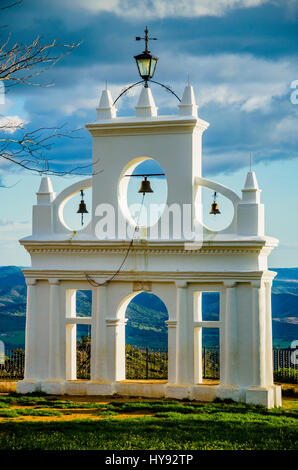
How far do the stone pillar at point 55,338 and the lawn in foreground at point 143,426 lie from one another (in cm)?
97

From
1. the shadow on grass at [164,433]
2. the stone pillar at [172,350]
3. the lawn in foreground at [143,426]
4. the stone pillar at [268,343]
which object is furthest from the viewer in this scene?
the stone pillar at [172,350]

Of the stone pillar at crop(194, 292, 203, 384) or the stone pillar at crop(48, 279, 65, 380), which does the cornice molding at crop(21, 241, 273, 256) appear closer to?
the stone pillar at crop(48, 279, 65, 380)

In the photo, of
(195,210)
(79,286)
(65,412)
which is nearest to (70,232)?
(79,286)

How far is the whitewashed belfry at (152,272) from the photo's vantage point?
2208 cm

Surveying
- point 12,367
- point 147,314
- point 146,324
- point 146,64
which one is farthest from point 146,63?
point 147,314

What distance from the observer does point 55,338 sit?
76.7 feet

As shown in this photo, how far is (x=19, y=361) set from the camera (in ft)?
92.4

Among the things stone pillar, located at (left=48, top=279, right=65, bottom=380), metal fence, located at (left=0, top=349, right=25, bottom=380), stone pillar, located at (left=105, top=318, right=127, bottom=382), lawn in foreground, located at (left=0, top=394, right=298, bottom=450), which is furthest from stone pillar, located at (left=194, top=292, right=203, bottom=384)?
metal fence, located at (left=0, top=349, right=25, bottom=380)

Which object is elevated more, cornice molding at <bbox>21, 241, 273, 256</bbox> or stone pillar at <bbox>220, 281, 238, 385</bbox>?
cornice molding at <bbox>21, 241, 273, 256</bbox>

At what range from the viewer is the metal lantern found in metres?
22.8


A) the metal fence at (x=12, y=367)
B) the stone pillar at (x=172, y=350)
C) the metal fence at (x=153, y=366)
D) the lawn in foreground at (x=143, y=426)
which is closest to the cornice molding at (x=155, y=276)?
the stone pillar at (x=172, y=350)

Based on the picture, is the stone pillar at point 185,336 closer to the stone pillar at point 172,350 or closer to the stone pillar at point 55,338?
the stone pillar at point 172,350

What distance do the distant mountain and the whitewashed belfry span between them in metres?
25.1
